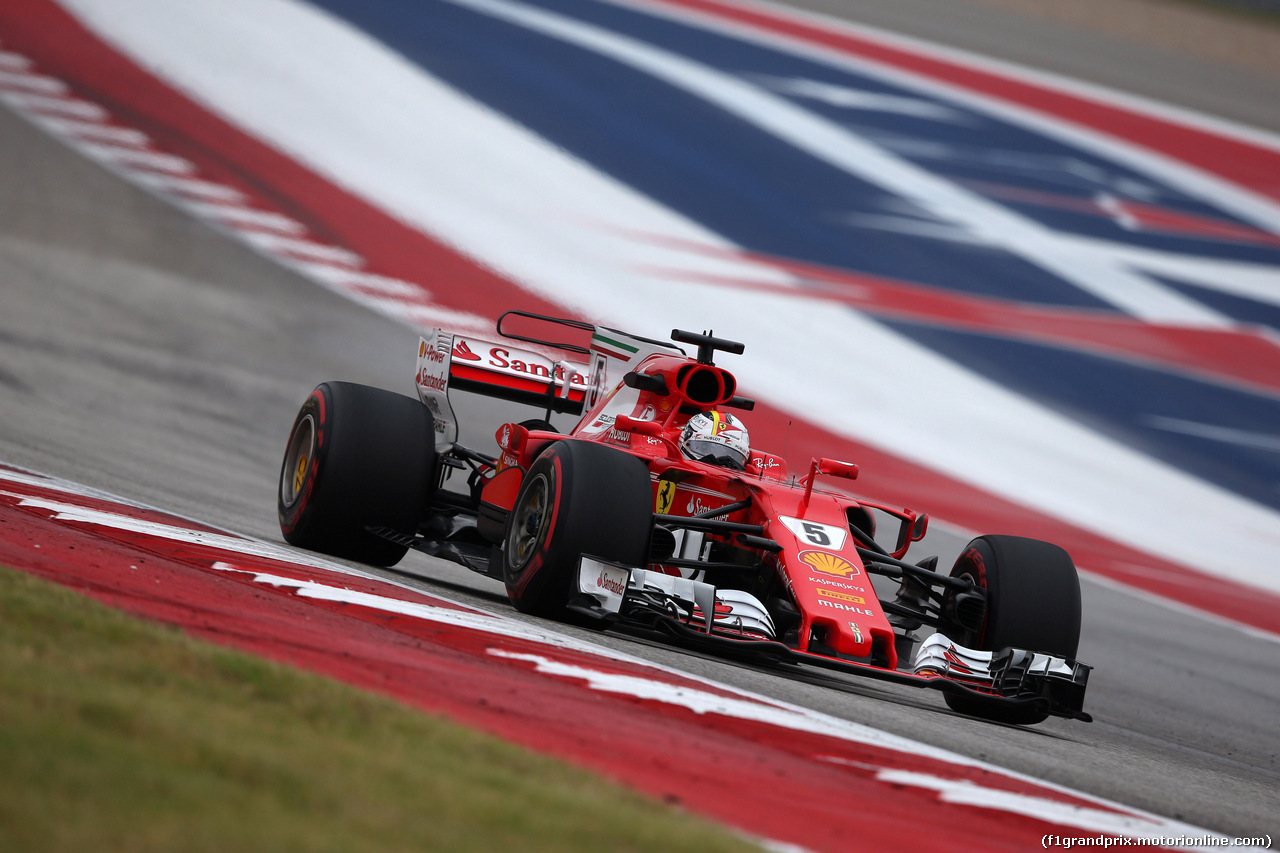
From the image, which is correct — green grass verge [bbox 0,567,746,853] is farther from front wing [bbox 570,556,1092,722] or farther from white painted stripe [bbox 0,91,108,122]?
white painted stripe [bbox 0,91,108,122]

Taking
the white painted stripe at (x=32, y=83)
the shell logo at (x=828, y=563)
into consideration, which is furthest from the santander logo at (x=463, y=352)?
the white painted stripe at (x=32, y=83)

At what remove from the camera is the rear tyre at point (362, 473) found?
8727 mm

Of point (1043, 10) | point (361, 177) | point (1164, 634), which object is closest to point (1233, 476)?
point (1164, 634)

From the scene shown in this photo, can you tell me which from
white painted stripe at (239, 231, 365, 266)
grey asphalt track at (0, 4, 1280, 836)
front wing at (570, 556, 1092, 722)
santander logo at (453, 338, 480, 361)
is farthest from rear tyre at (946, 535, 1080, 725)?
white painted stripe at (239, 231, 365, 266)

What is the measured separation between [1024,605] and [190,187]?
14.8 metres

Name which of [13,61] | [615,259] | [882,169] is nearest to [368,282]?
[615,259]

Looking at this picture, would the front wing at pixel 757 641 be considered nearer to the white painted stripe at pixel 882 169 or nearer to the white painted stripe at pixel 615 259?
the white painted stripe at pixel 615 259

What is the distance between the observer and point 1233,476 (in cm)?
1803

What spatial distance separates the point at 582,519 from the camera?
6.99 meters

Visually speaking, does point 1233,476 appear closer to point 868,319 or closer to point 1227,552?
point 1227,552

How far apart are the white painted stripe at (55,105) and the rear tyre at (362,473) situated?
43.7ft

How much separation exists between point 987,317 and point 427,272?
7.54 meters

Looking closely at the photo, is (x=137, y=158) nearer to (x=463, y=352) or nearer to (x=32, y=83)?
(x=32, y=83)

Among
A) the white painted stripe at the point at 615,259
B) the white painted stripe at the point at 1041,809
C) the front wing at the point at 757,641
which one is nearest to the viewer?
the white painted stripe at the point at 1041,809
